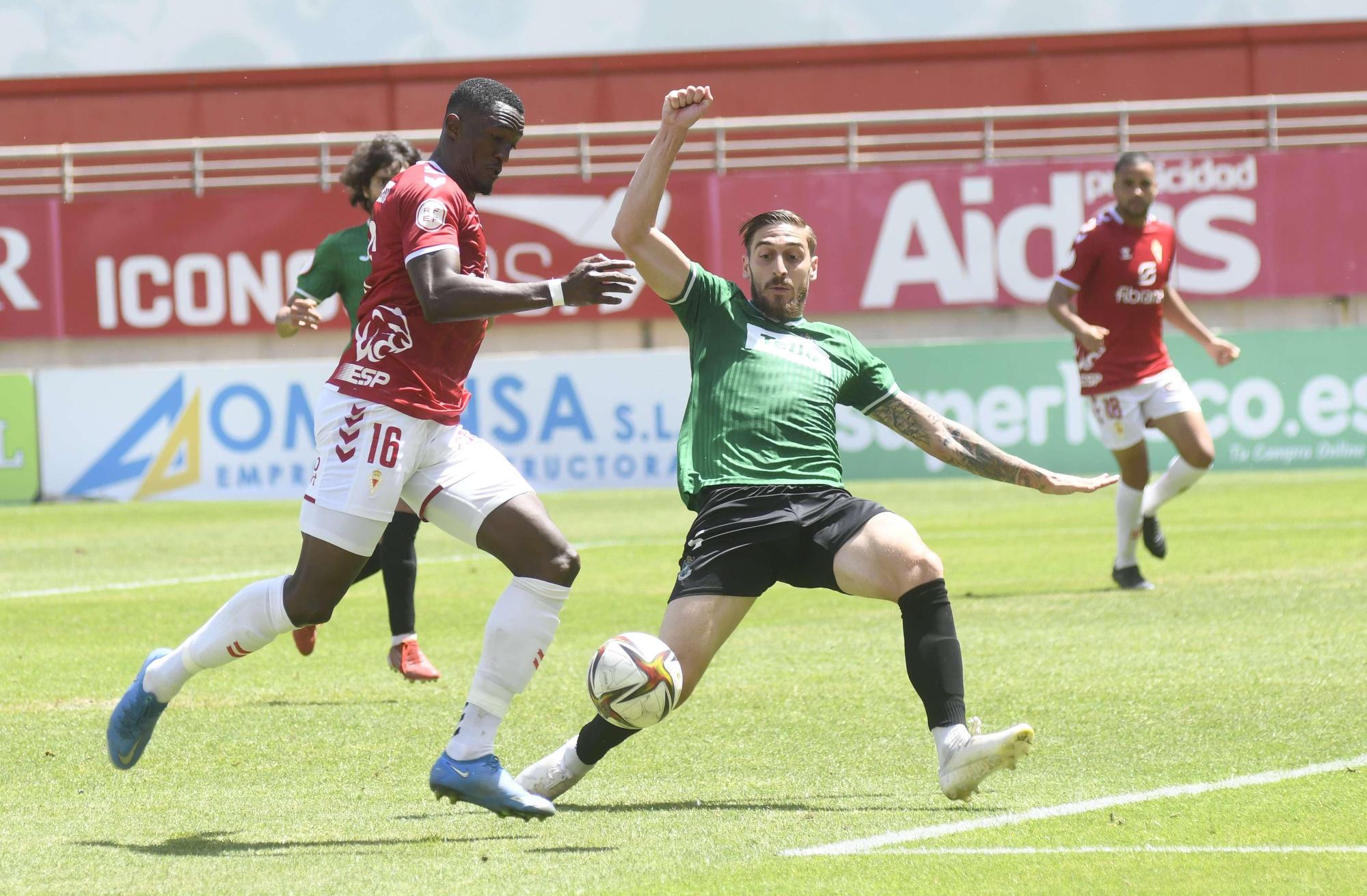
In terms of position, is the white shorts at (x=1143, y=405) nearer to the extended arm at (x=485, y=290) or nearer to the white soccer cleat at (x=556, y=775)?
the white soccer cleat at (x=556, y=775)

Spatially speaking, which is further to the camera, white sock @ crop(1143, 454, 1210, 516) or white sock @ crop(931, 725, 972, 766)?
white sock @ crop(1143, 454, 1210, 516)

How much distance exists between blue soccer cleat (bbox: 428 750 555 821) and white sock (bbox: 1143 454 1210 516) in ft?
23.6

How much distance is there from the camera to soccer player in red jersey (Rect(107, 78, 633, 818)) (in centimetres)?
552

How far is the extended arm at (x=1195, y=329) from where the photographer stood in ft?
38.8

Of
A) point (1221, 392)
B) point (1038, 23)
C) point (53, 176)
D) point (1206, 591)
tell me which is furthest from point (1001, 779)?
point (1038, 23)

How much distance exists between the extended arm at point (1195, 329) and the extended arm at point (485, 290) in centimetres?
710

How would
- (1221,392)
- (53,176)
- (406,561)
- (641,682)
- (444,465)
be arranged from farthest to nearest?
(53,176) < (1221,392) < (406,561) < (444,465) < (641,682)

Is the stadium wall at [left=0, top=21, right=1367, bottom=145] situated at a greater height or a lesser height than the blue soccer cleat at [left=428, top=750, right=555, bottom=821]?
greater

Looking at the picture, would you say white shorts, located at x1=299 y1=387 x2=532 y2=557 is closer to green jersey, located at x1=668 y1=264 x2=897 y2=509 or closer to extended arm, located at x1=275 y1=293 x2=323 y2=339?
green jersey, located at x1=668 y1=264 x2=897 y2=509

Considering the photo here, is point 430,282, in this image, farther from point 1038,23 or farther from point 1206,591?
point 1038,23

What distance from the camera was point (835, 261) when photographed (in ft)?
76.1

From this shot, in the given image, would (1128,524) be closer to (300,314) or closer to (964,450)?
(964,450)

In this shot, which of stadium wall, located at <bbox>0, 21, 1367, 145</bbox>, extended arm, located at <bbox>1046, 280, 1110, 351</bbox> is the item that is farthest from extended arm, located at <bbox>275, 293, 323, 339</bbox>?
stadium wall, located at <bbox>0, 21, 1367, 145</bbox>

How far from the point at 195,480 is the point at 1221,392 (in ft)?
38.3
